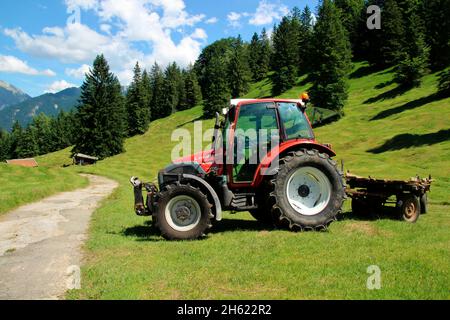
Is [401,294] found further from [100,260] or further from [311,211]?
[100,260]

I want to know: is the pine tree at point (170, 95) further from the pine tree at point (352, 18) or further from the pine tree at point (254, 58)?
the pine tree at point (352, 18)

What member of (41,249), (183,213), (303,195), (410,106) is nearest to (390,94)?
(410,106)

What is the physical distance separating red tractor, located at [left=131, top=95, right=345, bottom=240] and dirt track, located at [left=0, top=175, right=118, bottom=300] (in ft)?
6.71

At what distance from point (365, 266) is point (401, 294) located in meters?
1.04

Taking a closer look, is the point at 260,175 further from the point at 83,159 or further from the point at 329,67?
the point at 83,159

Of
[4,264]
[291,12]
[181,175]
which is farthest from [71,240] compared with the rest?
[291,12]

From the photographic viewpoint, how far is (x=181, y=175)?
927 centimetres

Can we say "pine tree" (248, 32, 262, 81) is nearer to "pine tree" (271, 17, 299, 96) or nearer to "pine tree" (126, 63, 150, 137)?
"pine tree" (271, 17, 299, 96)

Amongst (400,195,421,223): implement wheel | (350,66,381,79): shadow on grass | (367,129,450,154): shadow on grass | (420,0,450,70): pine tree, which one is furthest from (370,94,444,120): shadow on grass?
(400,195,421,223): implement wheel

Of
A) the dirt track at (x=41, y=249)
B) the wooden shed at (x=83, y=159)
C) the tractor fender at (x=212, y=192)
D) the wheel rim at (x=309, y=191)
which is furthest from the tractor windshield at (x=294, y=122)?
the wooden shed at (x=83, y=159)

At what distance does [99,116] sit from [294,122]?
61699 mm

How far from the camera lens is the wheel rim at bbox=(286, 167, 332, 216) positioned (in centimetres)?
940

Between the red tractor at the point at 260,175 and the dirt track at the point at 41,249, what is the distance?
80.5 inches

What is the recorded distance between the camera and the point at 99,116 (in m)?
66.9
